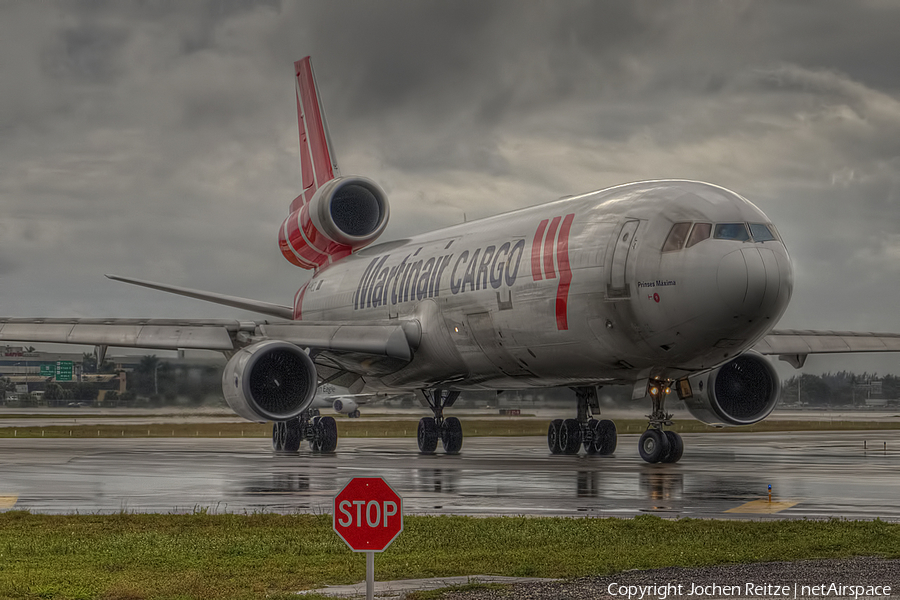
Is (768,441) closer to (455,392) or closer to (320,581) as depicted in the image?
(455,392)

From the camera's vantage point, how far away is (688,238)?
57.6 ft

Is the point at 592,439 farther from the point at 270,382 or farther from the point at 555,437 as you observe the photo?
the point at 270,382

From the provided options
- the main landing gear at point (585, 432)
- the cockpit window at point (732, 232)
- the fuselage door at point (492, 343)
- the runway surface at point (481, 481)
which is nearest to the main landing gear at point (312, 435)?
the runway surface at point (481, 481)

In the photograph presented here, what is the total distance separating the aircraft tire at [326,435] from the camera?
27.1 meters

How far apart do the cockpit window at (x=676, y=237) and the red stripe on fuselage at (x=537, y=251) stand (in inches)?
120

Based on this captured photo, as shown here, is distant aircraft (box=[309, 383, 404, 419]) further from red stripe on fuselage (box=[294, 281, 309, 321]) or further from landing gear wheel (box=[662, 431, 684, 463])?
landing gear wheel (box=[662, 431, 684, 463])

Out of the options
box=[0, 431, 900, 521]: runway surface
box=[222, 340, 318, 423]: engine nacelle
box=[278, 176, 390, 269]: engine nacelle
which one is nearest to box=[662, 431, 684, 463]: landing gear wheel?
box=[0, 431, 900, 521]: runway surface

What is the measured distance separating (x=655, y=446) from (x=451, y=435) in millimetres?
7802

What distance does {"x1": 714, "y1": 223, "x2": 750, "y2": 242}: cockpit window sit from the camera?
57.2 ft

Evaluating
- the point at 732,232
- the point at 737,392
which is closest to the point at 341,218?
the point at 737,392

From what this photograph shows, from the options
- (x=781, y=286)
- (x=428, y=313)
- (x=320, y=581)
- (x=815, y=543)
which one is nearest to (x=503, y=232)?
(x=428, y=313)

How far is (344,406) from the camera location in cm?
6116

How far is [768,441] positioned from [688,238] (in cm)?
1799

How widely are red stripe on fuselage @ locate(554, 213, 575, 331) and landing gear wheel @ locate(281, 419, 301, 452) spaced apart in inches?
398
